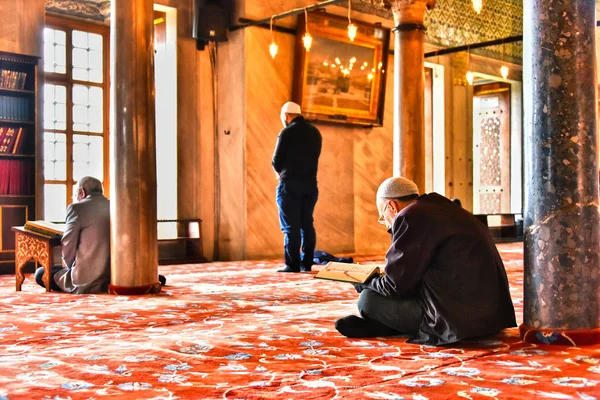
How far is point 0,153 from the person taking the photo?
820 cm

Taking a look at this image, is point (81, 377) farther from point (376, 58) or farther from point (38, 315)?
point (376, 58)

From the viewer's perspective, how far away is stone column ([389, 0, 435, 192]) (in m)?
9.09

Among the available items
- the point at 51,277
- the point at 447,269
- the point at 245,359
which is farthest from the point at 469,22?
the point at 245,359

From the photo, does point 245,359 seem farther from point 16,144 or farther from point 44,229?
point 16,144

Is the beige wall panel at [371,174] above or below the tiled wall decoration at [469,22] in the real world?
below

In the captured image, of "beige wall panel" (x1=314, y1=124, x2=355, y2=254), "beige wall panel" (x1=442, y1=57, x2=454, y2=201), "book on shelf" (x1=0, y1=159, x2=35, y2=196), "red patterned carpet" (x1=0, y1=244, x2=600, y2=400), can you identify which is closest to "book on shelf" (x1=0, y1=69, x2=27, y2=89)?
"book on shelf" (x1=0, y1=159, x2=35, y2=196)

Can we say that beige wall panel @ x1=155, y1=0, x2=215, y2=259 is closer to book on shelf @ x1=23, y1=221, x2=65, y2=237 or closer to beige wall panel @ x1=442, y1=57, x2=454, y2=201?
book on shelf @ x1=23, y1=221, x2=65, y2=237

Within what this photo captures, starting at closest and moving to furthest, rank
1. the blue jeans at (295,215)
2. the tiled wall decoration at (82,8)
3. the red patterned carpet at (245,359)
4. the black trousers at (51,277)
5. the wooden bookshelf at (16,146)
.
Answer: the red patterned carpet at (245,359)
the black trousers at (51,277)
the blue jeans at (295,215)
the wooden bookshelf at (16,146)
the tiled wall decoration at (82,8)

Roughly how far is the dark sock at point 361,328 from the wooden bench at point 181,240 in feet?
19.3

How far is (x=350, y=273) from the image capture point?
400 centimetres

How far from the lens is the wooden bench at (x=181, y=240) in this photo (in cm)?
980

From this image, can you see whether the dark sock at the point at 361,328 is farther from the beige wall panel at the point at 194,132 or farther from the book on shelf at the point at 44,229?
the beige wall panel at the point at 194,132

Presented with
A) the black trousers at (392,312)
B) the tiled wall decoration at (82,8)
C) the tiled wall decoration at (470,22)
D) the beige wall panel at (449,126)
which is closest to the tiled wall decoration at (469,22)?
the tiled wall decoration at (470,22)

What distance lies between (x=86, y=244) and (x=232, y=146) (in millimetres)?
4224
